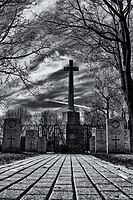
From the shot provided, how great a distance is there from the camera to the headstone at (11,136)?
14.9 meters

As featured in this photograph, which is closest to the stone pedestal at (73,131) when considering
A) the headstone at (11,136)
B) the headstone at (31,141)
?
the headstone at (31,141)

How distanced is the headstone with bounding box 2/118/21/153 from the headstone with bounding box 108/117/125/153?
6.23 metres

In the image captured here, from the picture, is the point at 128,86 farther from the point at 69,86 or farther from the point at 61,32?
the point at 69,86

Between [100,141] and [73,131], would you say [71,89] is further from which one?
[100,141]

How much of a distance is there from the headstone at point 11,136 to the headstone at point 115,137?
20.4ft

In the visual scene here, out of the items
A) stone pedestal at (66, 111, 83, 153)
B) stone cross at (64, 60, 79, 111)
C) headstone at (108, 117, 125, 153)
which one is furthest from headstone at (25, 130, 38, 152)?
stone cross at (64, 60, 79, 111)

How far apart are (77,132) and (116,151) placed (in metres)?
10.2

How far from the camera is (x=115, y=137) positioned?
50.1ft

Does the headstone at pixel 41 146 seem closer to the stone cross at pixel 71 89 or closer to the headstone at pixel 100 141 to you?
the headstone at pixel 100 141

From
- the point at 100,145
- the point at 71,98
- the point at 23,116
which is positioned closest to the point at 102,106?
the point at 71,98

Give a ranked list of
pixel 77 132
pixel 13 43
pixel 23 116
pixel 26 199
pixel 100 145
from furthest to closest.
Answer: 1. pixel 23 116
2. pixel 77 132
3. pixel 100 145
4. pixel 13 43
5. pixel 26 199

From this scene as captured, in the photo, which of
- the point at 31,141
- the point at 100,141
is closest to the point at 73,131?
the point at 31,141

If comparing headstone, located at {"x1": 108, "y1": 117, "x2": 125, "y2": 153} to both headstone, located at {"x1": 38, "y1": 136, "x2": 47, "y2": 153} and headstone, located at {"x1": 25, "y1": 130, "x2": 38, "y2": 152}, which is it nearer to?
headstone, located at {"x1": 38, "y1": 136, "x2": 47, "y2": 153}

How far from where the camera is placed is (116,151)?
1515cm
